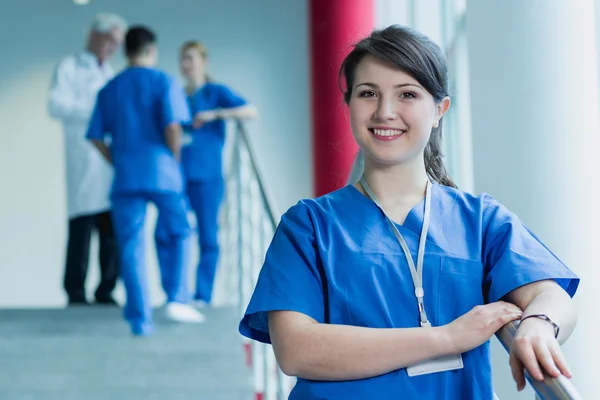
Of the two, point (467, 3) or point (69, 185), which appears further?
point (69, 185)

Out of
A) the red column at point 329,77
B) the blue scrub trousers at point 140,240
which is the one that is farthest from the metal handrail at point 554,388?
the red column at point 329,77

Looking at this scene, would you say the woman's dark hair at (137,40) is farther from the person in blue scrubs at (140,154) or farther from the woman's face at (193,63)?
the woman's face at (193,63)

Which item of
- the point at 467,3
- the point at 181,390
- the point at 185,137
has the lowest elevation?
the point at 181,390

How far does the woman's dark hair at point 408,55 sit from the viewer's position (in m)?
1.19

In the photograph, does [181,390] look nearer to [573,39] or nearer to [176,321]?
[176,321]

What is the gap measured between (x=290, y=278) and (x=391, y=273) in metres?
0.12

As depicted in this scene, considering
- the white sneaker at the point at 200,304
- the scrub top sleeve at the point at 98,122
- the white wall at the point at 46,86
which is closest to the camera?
the scrub top sleeve at the point at 98,122

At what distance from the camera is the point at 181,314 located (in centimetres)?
382

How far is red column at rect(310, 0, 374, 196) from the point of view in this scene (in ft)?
18.2

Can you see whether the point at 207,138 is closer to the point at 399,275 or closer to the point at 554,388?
the point at 399,275

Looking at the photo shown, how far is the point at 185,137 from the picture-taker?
4.51 metres

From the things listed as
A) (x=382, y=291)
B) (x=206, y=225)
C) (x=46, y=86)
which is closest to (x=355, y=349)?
(x=382, y=291)

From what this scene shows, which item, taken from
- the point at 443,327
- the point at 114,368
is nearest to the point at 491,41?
the point at 443,327

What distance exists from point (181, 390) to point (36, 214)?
373 centimetres
